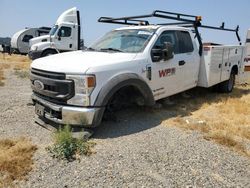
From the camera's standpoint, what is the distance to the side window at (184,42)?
6676mm

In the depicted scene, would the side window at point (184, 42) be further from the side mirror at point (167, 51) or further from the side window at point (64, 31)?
the side window at point (64, 31)

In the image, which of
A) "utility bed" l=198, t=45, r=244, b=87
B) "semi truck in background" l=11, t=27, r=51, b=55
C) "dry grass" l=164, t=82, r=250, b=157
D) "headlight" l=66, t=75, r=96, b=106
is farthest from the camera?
"semi truck in background" l=11, t=27, r=51, b=55

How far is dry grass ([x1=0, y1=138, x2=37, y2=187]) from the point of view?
11.3ft

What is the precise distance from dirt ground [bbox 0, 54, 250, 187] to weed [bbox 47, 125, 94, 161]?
4.3 inches

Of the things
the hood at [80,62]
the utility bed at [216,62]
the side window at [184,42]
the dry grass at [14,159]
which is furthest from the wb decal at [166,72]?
the dry grass at [14,159]

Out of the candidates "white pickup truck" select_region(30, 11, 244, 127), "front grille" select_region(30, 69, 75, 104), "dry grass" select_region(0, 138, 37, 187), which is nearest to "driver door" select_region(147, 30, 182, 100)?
"white pickup truck" select_region(30, 11, 244, 127)

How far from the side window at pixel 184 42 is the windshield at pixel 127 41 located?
930 millimetres

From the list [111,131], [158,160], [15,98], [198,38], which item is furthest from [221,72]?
[15,98]

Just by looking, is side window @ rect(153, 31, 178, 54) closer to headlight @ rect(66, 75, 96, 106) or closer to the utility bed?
the utility bed

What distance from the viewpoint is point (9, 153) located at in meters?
3.99

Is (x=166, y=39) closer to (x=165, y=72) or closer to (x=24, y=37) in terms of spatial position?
(x=165, y=72)

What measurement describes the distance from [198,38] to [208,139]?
10.5ft

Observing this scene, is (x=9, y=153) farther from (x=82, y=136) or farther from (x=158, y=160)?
(x=158, y=160)

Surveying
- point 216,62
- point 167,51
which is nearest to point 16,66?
point 216,62
